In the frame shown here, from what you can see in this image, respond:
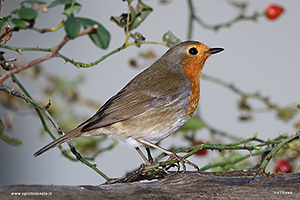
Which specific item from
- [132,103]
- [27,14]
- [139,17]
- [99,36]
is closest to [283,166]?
[132,103]

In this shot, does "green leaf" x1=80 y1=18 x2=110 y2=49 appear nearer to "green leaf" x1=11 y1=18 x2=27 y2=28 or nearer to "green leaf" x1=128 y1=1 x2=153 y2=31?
"green leaf" x1=11 y1=18 x2=27 y2=28

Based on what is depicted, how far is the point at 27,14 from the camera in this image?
0.74 meters

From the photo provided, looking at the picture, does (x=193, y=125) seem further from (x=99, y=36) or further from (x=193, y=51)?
(x=99, y=36)

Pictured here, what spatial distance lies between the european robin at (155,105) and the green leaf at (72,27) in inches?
19.9

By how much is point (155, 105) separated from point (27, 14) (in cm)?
73

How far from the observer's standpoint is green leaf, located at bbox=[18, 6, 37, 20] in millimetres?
732

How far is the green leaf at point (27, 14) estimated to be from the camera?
28.8 inches

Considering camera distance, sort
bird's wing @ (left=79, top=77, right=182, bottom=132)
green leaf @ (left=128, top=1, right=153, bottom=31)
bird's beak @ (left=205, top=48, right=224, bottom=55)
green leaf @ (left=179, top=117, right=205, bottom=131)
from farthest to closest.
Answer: green leaf @ (left=179, top=117, right=205, bottom=131) → bird's beak @ (left=205, top=48, right=224, bottom=55) → bird's wing @ (left=79, top=77, right=182, bottom=132) → green leaf @ (left=128, top=1, right=153, bottom=31)

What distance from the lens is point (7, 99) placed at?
1.79m

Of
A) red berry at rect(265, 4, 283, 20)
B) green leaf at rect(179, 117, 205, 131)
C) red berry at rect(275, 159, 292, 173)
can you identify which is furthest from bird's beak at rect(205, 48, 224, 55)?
red berry at rect(275, 159, 292, 173)

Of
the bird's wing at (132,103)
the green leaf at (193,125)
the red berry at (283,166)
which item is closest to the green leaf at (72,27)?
the bird's wing at (132,103)

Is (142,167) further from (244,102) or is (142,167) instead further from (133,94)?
(244,102)

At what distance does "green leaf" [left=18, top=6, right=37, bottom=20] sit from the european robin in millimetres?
535

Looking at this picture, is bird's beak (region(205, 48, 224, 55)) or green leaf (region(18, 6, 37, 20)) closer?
green leaf (region(18, 6, 37, 20))
